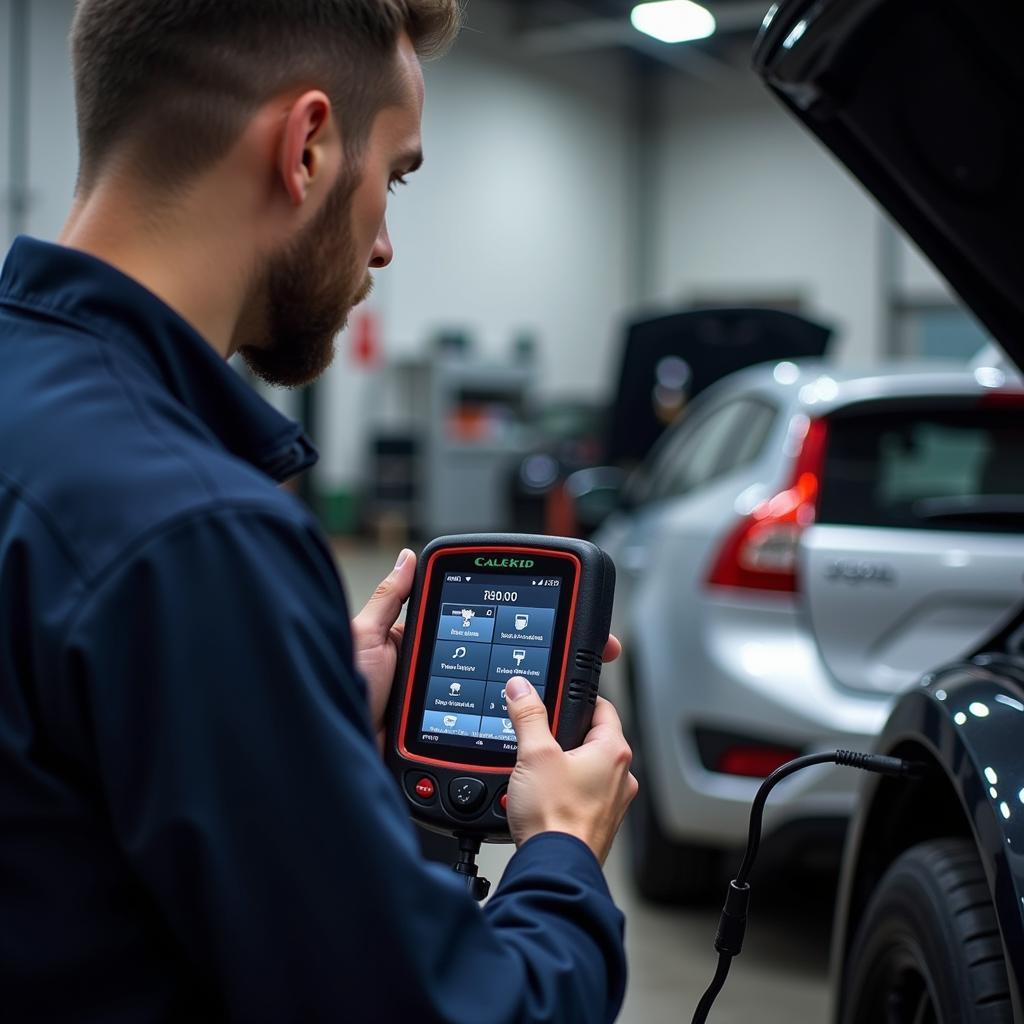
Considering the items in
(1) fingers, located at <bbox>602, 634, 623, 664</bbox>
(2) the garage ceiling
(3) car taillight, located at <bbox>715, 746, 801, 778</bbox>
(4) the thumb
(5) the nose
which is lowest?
(3) car taillight, located at <bbox>715, 746, 801, 778</bbox>

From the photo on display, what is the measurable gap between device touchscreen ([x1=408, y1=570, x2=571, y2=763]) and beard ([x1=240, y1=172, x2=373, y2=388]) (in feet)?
1.05

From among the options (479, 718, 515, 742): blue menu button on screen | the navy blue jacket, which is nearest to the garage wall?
(479, 718, 515, 742): blue menu button on screen

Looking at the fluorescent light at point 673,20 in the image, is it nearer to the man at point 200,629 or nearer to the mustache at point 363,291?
the mustache at point 363,291

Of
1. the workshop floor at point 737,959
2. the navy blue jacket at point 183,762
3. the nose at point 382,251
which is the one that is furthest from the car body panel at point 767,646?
the navy blue jacket at point 183,762

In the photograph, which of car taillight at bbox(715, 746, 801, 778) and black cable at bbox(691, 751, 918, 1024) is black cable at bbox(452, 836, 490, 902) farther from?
car taillight at bbox(715, 746, 801, 778)

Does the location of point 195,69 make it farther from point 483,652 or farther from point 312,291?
point 483,652

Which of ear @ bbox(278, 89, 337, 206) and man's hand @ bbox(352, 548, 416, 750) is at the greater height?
ear @ bbox(278, 89, 337, 206)

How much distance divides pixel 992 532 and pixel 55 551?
8.92 feet

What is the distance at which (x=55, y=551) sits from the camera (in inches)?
33.1

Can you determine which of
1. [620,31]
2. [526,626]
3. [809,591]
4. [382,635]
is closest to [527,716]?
[526,626]

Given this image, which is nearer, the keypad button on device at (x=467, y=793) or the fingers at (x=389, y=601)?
the keypad button on device at (x=467, y=793)

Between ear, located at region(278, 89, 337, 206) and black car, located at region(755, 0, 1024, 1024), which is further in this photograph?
black car, located at region(755, 0, 1024, 1024)

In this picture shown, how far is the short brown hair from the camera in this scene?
97 cm

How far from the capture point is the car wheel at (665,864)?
3697 mm
